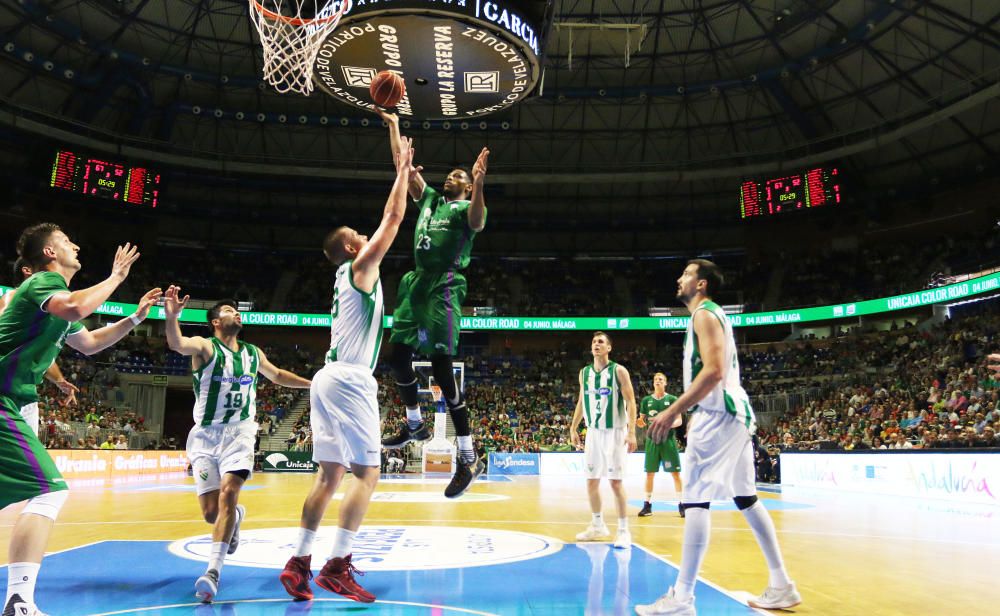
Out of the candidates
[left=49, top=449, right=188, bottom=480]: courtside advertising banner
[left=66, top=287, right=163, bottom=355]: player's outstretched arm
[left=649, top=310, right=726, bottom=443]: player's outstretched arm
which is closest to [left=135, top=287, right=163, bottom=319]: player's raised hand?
[left=66, top=287, right=163, bottom=355]: player's outstretched arm

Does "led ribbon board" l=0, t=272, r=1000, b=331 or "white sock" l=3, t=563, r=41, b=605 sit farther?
"led ribbon board" l=0, t=272, r=1000, b=331

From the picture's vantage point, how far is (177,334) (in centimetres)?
544

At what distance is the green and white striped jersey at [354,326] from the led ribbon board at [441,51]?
4574mm

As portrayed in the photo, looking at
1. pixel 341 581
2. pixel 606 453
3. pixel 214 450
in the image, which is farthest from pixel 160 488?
pixel 341 581

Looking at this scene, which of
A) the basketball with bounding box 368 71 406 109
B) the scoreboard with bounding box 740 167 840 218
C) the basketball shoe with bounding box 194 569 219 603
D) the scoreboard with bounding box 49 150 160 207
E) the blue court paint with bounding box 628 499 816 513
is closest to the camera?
the basketball shoe with bounding box 194 569 219 603

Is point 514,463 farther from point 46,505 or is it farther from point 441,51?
point 46,505

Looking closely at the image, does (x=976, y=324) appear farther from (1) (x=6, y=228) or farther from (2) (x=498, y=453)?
(1) (x=6, y=228)

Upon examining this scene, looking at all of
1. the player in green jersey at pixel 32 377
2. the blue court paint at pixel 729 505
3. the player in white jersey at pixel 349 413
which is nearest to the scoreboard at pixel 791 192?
the blue court paint at pixel 729 505

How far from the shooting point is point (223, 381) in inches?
227

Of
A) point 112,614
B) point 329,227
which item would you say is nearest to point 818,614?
point 112,614

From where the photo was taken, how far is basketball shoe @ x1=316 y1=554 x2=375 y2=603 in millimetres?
4680

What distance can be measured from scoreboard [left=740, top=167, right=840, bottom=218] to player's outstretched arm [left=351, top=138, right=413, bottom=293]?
28013 mm

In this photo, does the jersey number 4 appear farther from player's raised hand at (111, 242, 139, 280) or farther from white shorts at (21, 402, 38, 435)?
player's raised hand at (111, 242, 139, 280)

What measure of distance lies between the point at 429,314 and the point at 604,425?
366 cm
